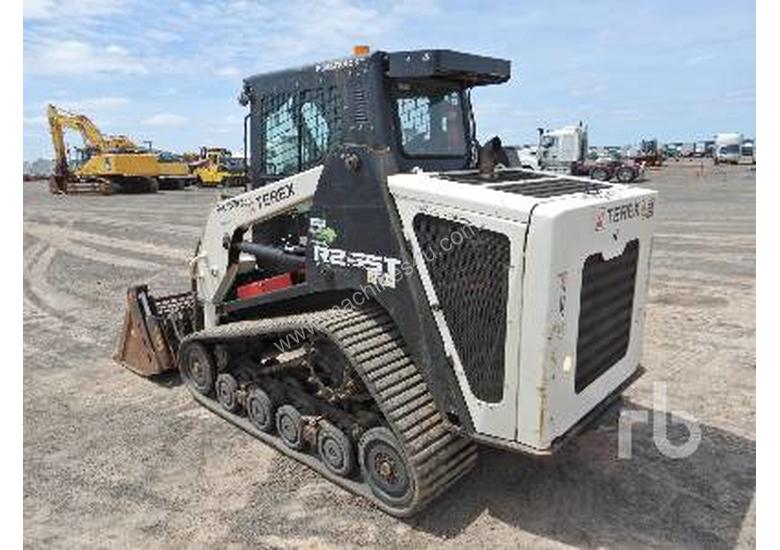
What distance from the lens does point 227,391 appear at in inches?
239

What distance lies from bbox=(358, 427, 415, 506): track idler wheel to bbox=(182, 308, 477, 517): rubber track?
6 cm

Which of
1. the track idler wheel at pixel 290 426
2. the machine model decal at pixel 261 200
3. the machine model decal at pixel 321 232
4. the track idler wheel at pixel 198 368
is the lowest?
the track idler wheel at pixel 290 426

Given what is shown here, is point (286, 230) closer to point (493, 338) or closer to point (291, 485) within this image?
point (291, 485)

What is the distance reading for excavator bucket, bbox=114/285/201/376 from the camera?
23.4 ft

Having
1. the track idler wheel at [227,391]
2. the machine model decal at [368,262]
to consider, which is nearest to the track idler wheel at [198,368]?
the track idler wheel at [227,391]

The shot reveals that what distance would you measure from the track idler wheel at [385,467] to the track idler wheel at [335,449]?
0.13 meters

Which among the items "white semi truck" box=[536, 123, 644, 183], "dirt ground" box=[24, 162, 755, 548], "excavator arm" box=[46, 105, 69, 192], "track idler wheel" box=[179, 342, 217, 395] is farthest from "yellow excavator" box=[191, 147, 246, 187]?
"track idler wheel" box=[179, 342, 217, 395]

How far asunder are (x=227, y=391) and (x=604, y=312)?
3424 millimetres

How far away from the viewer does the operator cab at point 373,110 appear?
4.73m

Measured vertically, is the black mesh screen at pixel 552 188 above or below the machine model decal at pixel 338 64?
below

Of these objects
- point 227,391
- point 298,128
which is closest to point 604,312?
point 298,128

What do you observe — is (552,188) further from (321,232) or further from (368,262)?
(321,232)

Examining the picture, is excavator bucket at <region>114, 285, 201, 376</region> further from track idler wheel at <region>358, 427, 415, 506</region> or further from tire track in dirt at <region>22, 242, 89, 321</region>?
tire track in dirt at <region>22, 242, 89, 321</region>

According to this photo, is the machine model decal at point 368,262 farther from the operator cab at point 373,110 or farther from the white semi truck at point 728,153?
the white semi truck at point 728,153
